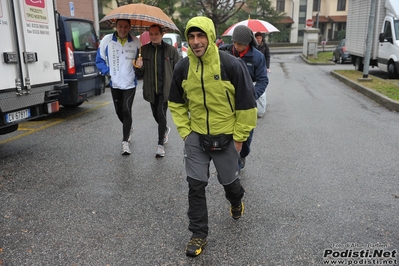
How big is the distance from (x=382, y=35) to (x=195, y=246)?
14425 mm

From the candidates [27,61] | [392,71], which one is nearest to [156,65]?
[27,61]

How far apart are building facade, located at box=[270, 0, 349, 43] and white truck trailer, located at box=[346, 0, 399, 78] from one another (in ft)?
126

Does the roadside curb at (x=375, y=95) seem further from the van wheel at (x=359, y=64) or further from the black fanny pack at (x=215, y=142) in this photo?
the black fanny pack at (x=215, y=142)

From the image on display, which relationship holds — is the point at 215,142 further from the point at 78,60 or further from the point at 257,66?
the point at 78,60

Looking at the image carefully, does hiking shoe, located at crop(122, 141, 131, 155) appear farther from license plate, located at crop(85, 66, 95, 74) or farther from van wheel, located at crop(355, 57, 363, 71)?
van wheel, located at crop(355, 57, 363, 71)

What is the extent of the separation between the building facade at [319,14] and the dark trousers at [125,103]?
174ft

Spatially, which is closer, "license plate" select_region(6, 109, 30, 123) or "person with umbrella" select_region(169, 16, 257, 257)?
"person with umbrella" select_region(169, 16, 257, 257)

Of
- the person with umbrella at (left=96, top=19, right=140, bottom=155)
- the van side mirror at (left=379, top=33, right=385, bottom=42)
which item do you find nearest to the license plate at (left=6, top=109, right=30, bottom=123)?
the person with umbrella at (left=96, top=19, right=140, bottom=155)

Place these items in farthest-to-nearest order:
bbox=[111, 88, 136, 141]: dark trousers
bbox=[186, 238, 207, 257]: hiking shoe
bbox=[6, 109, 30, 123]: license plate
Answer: bbox=[111, 88, 136, 141]: dark trousers < bbox=[6, 109, 30, 123]: license plate < bbox=[186, 238, 207, 257]: hiking shoe

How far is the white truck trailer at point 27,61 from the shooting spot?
5188 mm

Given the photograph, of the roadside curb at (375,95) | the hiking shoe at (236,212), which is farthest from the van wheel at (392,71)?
the hiking shoe at (236,212)

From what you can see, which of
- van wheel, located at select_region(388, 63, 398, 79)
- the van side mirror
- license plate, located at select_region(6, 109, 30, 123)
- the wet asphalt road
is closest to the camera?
the wet asphalt road

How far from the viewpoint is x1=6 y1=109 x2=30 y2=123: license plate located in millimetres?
5355

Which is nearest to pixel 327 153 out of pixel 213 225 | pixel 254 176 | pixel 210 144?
pixel 254 176
